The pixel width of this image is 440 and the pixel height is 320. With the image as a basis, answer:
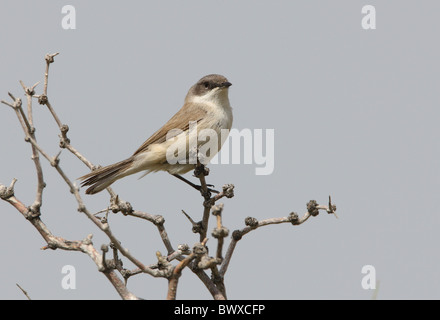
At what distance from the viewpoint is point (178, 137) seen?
7.29 meters

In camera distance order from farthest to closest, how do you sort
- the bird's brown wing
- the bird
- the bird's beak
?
the bird's beak, the bird's brown wing, the bird

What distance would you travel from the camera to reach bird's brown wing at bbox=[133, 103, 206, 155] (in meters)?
7.36

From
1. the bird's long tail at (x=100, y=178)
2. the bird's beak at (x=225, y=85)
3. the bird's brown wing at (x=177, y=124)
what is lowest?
the bird's long tail at (x=100, y=178)

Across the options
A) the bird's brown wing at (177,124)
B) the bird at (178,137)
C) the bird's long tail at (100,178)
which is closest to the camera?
the bird's long tail at (100,178)

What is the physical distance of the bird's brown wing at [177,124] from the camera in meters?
7.36

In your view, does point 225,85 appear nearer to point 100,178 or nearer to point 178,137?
point 178,137

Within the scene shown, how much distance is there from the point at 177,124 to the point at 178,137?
1.05 ft

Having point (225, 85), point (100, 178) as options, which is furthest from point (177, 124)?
point (100, 178)

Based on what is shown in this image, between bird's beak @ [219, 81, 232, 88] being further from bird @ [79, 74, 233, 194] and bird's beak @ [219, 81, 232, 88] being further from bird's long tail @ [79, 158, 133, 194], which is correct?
bird's long tail @ [79, 158, 133, 194]

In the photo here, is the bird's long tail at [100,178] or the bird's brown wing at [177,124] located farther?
the bird's brown wing at [177,124]

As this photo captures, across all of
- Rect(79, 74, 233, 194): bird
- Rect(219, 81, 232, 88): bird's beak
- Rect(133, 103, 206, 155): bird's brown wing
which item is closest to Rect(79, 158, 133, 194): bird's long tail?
Rect(79, 74, 233, 194): bird

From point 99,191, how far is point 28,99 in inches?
67.1

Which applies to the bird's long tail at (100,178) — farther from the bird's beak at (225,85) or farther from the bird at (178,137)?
the bird's beak at (225,85)

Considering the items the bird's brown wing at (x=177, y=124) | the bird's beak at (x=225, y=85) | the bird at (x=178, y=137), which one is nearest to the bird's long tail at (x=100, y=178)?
the bird at (x=178, y=137)
